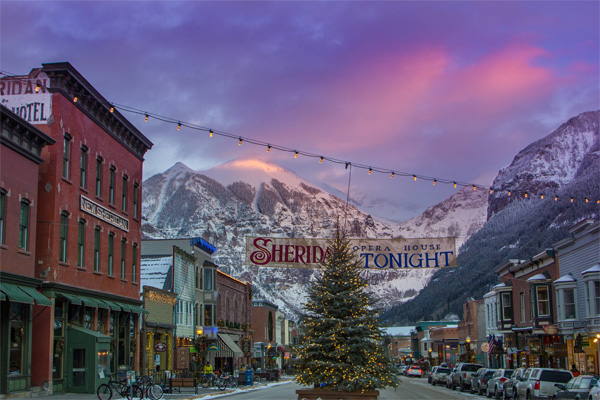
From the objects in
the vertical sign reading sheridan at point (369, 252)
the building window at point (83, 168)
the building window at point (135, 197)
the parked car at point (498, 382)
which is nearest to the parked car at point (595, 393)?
the vertical sign reading sheridan at point (369, 252)

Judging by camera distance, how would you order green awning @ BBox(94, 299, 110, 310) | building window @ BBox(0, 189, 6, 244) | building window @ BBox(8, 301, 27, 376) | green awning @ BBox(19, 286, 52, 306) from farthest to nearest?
green awning @ BBox(94, 299, 110, 310), green awning @ BBox(19, 286, 52, 306), building window @ BBox(8, 301, 27, 376), building window @ BBox(0, 189, 6, 244)

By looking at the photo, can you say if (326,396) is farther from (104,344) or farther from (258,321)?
(258,321)

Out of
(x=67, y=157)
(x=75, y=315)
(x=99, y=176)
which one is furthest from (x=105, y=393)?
(x=99, y=176)

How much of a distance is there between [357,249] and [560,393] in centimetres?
961

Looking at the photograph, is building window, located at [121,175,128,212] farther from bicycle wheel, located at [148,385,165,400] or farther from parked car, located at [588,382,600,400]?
parked car, located at [588,382,600,400]

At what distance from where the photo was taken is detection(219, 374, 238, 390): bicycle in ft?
139

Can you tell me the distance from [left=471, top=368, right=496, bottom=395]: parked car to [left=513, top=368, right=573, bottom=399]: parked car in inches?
385

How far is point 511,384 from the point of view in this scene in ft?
106

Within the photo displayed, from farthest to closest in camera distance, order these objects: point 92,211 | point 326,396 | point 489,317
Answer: point 489,317, point 92,211, point 326,396

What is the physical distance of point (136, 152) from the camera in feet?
133

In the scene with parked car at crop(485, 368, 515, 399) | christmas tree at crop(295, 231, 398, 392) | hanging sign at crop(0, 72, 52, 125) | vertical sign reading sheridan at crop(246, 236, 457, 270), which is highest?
hanging sign at crop(0, 72, 52, 125)

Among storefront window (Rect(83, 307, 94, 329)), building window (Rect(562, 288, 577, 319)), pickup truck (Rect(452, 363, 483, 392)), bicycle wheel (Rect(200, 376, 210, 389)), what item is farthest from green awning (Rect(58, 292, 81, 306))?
building window (Rect(562, 288, 577, 319))

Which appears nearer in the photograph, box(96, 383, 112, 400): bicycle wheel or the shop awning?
box(96, 383, 112, 400): bicycle wheel

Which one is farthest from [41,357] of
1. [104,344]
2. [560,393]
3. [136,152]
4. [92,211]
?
[560,393]
